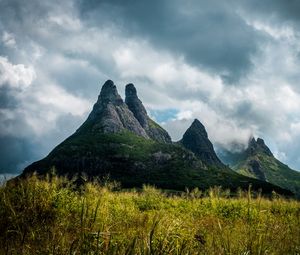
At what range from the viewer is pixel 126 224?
392 inches

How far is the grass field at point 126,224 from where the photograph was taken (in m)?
4.62

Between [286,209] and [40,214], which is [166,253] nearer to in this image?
[40,214]

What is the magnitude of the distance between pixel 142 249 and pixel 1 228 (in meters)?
8.18

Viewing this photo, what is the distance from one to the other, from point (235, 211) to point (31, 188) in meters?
11.2

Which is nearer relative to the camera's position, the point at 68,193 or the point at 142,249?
the point at 142,249

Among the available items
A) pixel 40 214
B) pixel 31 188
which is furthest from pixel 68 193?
pixel 40 214

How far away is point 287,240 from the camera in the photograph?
23.8 ft

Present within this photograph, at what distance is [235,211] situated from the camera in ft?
66.5

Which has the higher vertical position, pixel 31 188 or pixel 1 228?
pixel 31 188

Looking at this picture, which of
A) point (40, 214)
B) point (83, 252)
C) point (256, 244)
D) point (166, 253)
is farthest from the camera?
point (40, 214)

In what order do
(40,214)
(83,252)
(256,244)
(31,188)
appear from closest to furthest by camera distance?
1. (83,252)
2. (256,244)
3. (40,214)
4. (31,188)

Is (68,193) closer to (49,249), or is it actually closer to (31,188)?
(31,188)

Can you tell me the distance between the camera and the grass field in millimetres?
4621

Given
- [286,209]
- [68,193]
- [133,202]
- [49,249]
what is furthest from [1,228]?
[286,209]
